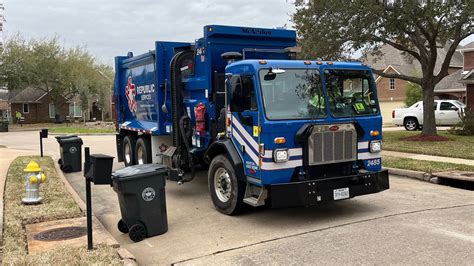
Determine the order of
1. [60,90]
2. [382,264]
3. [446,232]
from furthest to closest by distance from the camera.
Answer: [60,90] < [446,232] < [382,264]

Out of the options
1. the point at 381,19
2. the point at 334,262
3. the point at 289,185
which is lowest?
the point at 334,262

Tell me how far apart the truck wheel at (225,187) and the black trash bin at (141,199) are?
115 centimetres

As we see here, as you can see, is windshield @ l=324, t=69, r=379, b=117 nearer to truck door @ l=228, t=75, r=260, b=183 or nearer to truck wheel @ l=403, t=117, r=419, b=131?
truck door @ l=228, t=75, r=260, b=183

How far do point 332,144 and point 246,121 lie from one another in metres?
1.30

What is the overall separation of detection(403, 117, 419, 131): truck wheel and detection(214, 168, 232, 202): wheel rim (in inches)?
775

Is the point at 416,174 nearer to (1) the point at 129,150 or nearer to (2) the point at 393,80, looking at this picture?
(1) the point at 129,150

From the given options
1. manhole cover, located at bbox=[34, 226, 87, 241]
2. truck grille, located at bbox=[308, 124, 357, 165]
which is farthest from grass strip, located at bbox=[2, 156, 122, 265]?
truck grille, located at bbox=[308, 124, 357, 165]

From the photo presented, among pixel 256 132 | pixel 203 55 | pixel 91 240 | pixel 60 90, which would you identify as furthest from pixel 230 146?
pixel 60 90

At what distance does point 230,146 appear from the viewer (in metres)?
7.06

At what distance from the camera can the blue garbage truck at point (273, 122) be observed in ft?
21.0

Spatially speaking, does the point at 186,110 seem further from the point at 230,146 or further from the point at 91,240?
the point at 91,240

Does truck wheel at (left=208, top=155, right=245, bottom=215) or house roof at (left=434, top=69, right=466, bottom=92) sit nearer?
truck wheel at (left=208, top=155, right=245, bottom=215)

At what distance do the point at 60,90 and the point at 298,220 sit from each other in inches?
1757

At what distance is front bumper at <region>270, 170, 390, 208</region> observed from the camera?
6.28 m
